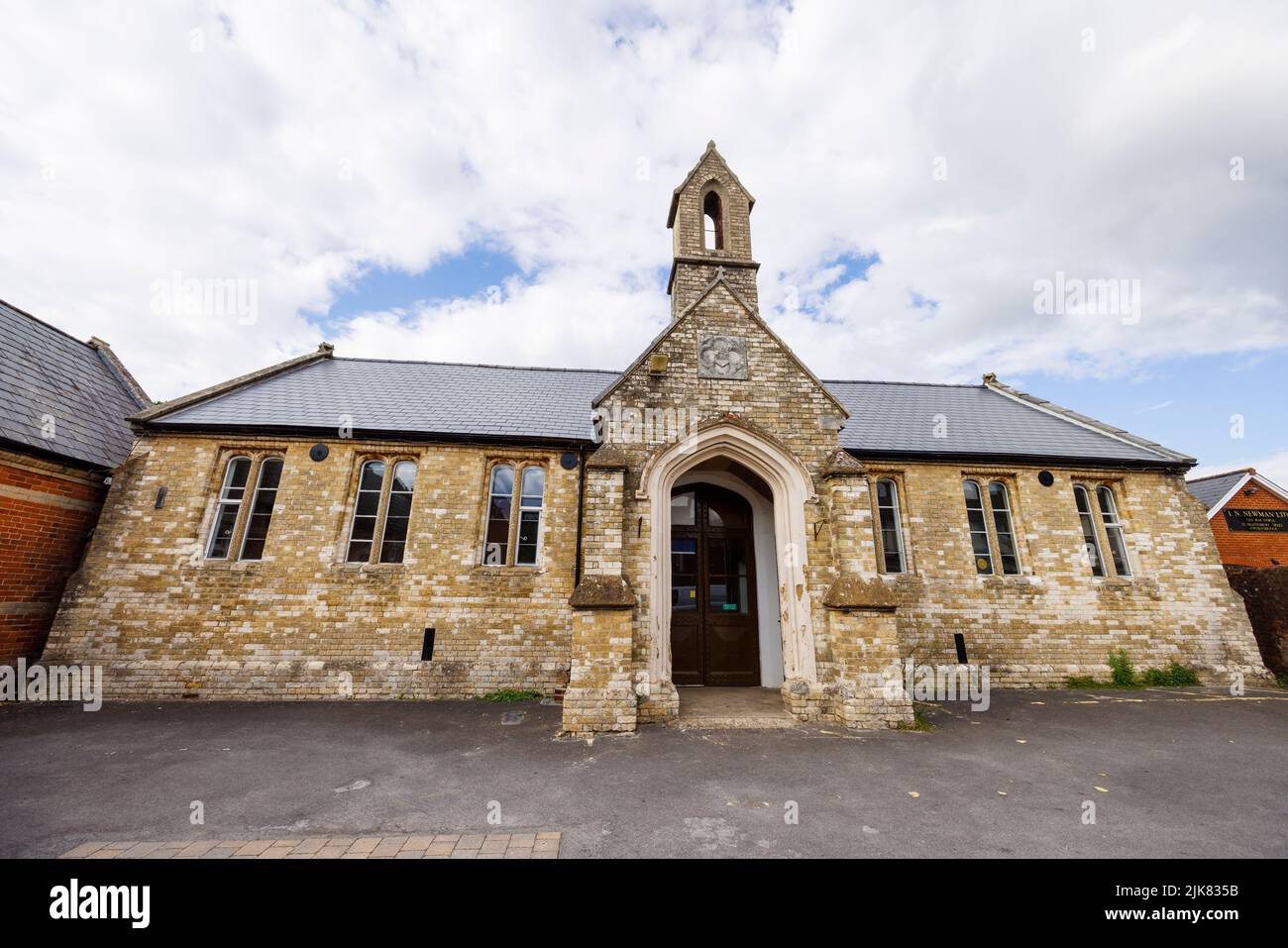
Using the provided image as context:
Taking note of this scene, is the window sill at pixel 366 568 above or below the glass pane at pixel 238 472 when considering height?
below

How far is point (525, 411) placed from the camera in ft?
40.5

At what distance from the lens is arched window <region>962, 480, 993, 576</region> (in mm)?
11289

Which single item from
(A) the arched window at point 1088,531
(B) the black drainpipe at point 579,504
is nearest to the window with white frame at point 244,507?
(B) the black drainpipe at point 579,504

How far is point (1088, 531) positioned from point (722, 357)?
1096cm

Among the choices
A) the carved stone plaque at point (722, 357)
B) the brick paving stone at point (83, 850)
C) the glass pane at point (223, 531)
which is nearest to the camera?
the brick paving stone at point (83, 850)

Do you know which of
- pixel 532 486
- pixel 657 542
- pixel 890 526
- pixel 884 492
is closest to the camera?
pixel 657 542

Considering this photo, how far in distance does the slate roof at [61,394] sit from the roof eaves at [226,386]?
29.6 inches

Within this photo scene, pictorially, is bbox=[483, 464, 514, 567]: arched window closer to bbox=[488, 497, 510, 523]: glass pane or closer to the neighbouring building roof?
bbox=[488, 497, 510, 523]: glass pane

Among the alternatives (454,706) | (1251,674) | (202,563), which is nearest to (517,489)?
(454,706)

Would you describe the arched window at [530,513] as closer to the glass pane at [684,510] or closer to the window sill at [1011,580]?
the glass pane at [684,510]

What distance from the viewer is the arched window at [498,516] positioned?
418 inches

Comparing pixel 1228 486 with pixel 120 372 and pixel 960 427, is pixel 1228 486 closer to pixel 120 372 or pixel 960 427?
pixel 960 427
